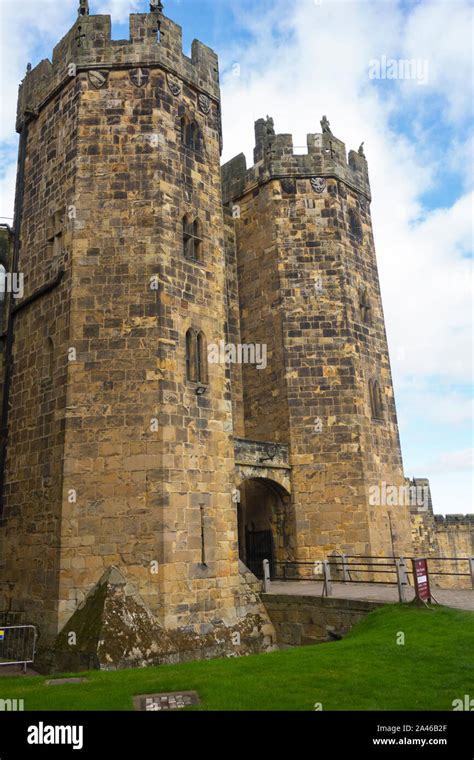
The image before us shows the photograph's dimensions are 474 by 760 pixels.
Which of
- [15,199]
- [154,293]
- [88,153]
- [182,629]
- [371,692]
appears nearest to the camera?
[371,692]

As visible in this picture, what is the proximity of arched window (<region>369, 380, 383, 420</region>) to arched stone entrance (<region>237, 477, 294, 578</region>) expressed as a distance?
4.02m

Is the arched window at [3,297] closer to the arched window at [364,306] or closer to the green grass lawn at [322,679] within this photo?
the green grass lawn at [322,679]

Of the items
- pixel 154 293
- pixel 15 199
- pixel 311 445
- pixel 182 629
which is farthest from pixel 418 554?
pixel 15 199

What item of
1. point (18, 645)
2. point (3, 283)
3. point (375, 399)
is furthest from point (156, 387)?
point (375, 399)

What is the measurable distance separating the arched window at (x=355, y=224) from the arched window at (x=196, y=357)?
9.06 m

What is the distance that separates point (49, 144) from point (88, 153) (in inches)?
78.9

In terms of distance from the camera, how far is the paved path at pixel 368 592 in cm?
1280

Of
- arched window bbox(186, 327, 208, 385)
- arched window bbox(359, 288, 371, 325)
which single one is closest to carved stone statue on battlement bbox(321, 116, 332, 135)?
arched window bbox(359, 288, 371, 325)

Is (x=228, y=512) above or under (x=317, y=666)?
above

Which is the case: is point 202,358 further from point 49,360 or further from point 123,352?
point 49,360

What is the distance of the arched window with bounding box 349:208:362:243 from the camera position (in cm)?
2134

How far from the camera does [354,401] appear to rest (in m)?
19.0

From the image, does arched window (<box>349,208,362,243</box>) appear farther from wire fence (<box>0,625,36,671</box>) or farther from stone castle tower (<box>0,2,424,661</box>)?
wire fence (<box>0,625,36,671</box>)
